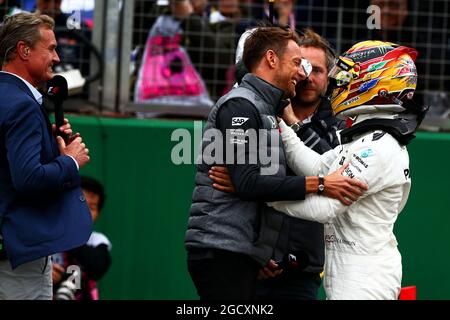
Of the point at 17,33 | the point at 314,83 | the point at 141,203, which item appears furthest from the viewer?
the point at 141,203

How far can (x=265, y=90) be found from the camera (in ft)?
16.3

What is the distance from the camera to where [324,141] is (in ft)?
18.2

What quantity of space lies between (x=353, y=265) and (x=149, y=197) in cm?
317

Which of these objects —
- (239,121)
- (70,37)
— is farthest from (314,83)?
(70,37)

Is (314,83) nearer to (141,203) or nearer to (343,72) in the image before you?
(343,72)

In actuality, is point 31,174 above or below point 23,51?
below

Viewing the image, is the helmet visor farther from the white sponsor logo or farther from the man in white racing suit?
the white sponsor logo

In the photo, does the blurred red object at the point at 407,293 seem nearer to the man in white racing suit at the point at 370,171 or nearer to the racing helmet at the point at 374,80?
the man in white racing suit at the point at 370,171

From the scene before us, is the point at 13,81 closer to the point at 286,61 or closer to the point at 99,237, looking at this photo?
the point at 286,61

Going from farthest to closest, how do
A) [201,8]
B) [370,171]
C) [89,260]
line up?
[201,8] → [89,260] → [370,171]

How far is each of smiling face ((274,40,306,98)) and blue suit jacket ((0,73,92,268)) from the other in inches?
42.0

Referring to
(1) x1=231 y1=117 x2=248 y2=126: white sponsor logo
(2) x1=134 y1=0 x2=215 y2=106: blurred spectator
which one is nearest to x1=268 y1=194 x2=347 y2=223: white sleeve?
(1) x1=231 y1=117 x2=248 y2=126: white sponsor logo

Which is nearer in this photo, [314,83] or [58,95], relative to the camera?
[58,95]

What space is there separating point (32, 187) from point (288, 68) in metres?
1.35
